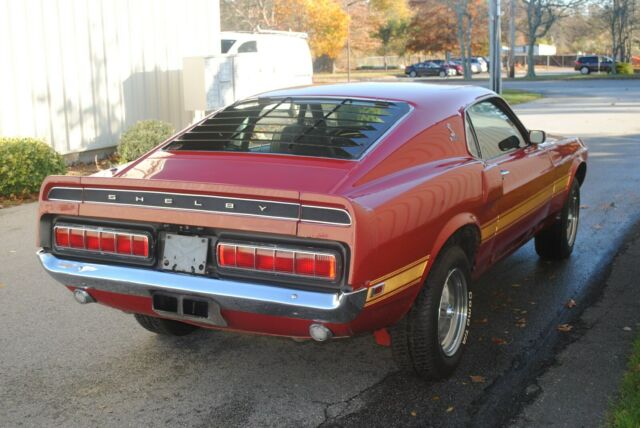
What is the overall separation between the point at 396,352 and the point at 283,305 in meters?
0.85

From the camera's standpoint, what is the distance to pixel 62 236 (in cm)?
383

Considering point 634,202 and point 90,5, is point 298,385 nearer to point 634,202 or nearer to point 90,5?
point 634,202

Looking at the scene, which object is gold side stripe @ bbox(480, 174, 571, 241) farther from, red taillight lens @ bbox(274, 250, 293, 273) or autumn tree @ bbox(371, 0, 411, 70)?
autumn tree @ bbox(371, 0, 411, 70)

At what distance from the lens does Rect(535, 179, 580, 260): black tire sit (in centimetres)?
614

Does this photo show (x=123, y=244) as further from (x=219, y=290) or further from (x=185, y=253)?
(x=219, y=290)

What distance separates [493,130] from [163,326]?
2555 mm

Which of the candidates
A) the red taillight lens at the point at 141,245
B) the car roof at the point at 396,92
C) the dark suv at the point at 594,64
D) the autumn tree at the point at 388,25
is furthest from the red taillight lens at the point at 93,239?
the autumn tree at the point at 388,25

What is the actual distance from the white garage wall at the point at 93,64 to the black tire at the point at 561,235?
7.75 meters

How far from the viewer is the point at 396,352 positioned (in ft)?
12.6

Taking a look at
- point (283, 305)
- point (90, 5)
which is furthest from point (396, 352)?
point (90, 5)

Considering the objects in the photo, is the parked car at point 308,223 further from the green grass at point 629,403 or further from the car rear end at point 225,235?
the green grass at point 629,403

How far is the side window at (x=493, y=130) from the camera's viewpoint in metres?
4.79

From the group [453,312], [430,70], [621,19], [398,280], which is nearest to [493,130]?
[453,312]

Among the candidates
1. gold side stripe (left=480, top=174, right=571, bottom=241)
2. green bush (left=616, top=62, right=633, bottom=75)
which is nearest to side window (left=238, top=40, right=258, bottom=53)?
gold side stripe (left=480, top=174, right=571, bottom=241)
